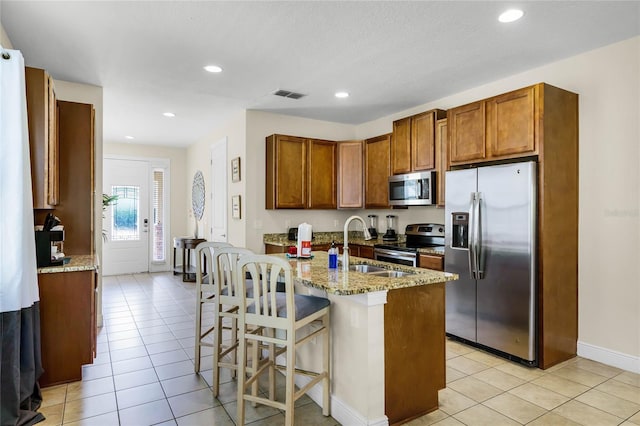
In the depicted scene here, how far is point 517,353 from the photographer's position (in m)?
3.07

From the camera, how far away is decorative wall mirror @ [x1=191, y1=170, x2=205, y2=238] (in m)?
6.98

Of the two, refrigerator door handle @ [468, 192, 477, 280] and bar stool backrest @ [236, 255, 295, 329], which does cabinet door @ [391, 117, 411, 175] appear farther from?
Result: bar stool backrest @ [236, 255, 295, 329]

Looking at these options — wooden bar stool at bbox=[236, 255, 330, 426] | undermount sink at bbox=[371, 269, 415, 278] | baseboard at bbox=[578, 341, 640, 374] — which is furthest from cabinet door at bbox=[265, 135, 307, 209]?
baseboard at bbox=[578, 341, 640, 374]

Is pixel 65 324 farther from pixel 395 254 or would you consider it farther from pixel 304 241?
pixel 395 254

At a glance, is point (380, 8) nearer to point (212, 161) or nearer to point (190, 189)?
point (212, 161)

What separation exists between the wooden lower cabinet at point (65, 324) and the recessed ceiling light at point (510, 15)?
136 inches

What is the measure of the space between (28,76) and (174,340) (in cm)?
249

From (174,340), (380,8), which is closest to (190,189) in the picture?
(174,340)

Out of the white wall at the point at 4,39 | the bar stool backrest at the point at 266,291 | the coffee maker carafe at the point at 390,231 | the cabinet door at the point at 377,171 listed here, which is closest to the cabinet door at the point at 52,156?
the white wall at the point at 4,39

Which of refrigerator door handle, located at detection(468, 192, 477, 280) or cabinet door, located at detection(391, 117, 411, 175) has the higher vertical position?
cabinet door, located at detection(391, 117, 411, 175)

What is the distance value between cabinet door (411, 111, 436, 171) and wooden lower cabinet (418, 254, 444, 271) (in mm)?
1004

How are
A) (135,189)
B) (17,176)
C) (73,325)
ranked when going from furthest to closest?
1. (135,189)
2. (73,325)
3. (17,176)

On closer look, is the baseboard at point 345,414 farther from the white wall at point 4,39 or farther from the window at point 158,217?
the window at point 158,217

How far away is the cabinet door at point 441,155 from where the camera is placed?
4000mm
